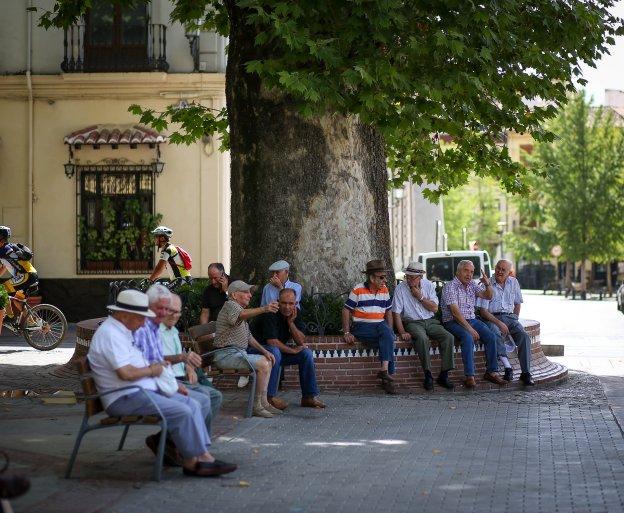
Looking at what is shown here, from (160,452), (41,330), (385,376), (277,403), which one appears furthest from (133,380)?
(41,330)

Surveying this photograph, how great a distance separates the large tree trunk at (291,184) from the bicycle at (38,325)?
5.51 meters

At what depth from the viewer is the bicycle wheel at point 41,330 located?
68.0ft

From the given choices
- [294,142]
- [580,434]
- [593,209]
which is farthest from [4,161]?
[593,209]

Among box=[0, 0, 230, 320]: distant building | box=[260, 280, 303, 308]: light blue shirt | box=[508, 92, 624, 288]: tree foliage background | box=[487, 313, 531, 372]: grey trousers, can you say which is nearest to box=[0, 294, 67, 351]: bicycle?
box=[260, 280, 303, 308]: light blue shirt

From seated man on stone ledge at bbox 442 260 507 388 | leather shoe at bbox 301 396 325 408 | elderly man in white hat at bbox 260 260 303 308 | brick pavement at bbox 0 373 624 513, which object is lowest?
brick pavement at bbox 0 373 624 513

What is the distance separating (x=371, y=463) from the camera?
9.80m

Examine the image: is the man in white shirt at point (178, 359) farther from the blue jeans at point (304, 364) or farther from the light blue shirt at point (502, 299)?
the light blue shirt at point (502, 299)

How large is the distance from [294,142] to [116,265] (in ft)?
45.5

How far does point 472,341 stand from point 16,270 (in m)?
8.71

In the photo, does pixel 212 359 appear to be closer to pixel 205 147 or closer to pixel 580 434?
pixel 580 434

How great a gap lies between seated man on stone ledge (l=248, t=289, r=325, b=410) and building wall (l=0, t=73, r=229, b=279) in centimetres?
1579

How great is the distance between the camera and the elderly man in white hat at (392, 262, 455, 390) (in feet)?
49.2

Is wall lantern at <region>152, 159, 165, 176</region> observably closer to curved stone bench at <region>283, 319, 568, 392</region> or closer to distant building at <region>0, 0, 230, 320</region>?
distant building at <region>0, 0, 230, 320</region>

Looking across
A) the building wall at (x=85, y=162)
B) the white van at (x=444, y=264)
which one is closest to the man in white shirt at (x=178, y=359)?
the building wall at (x=85, y=162)
